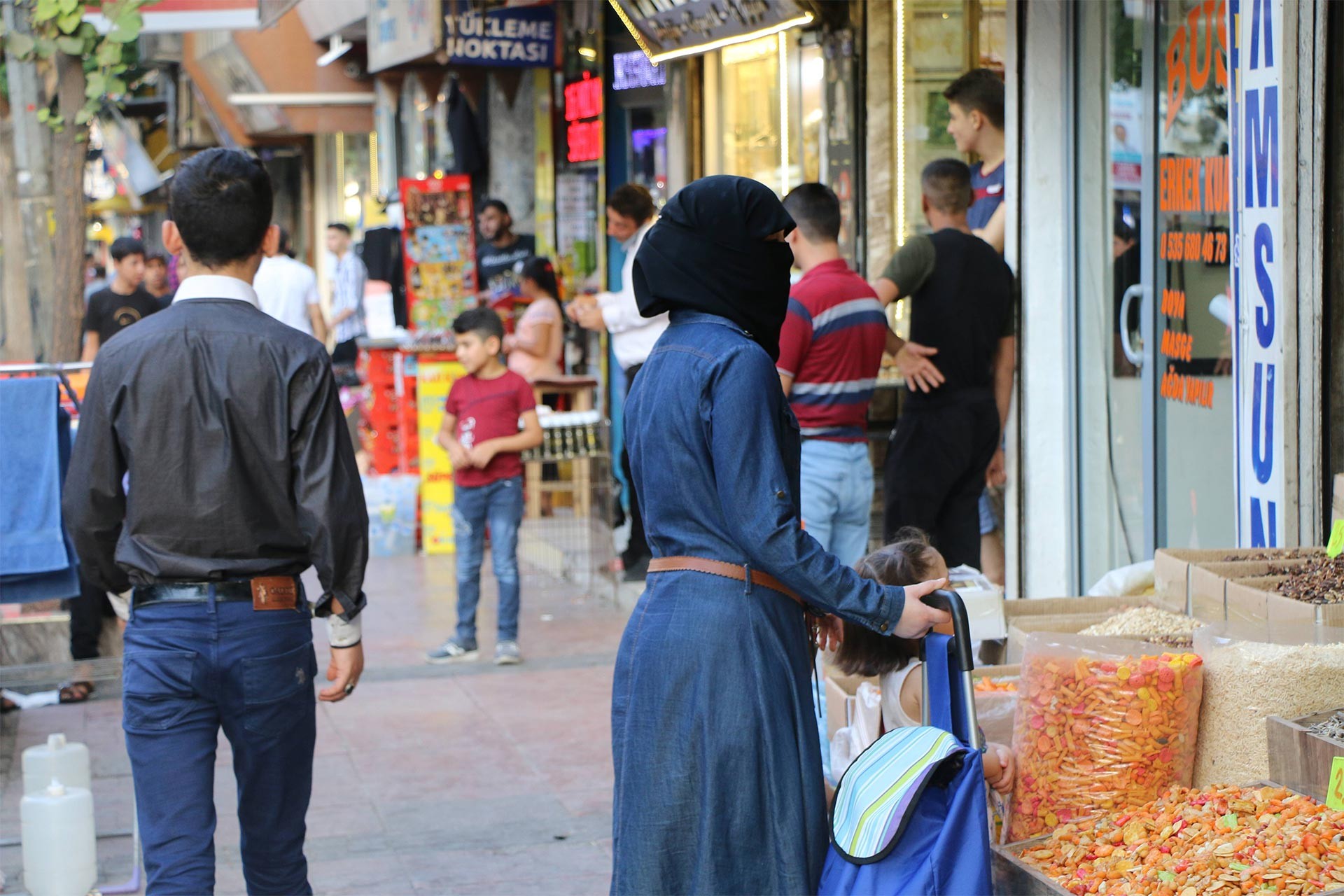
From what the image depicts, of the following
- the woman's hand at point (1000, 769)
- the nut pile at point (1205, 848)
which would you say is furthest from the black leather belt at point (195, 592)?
the nut pile at point (1205, 848)

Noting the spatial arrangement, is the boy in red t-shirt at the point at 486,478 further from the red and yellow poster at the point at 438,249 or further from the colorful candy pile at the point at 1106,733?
the red and yellow poster at the point at 438,249

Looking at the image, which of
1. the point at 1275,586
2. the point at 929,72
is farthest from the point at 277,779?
the point at 929,72

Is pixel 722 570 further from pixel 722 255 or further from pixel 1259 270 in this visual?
pixel 1259 270

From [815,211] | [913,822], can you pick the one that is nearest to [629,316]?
[815,211]

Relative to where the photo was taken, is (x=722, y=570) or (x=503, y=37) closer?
(x=722, y=570)

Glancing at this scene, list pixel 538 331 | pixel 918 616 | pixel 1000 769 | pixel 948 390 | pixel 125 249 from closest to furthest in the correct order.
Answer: pixel 918 616 < pixel 1000 769 < pixel 948 390 < pixel 125 249 < pixel 538 331

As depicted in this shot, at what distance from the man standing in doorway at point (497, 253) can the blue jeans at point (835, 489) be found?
7.34m

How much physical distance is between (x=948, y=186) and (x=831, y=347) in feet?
3.49

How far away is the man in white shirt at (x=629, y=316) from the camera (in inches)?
335

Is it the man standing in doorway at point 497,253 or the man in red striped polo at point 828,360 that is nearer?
the man in red striped polo at point 828,360

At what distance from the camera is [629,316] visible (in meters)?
8.94

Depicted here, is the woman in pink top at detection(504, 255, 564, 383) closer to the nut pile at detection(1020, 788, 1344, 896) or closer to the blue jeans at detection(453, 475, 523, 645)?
the blue jeans at detection(453, 475, 523, 645)

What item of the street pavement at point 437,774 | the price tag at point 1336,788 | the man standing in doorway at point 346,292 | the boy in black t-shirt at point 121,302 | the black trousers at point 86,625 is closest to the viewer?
the price tag at point 1336,788

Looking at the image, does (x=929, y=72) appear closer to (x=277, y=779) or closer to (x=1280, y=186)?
(x=1280, y=186)
